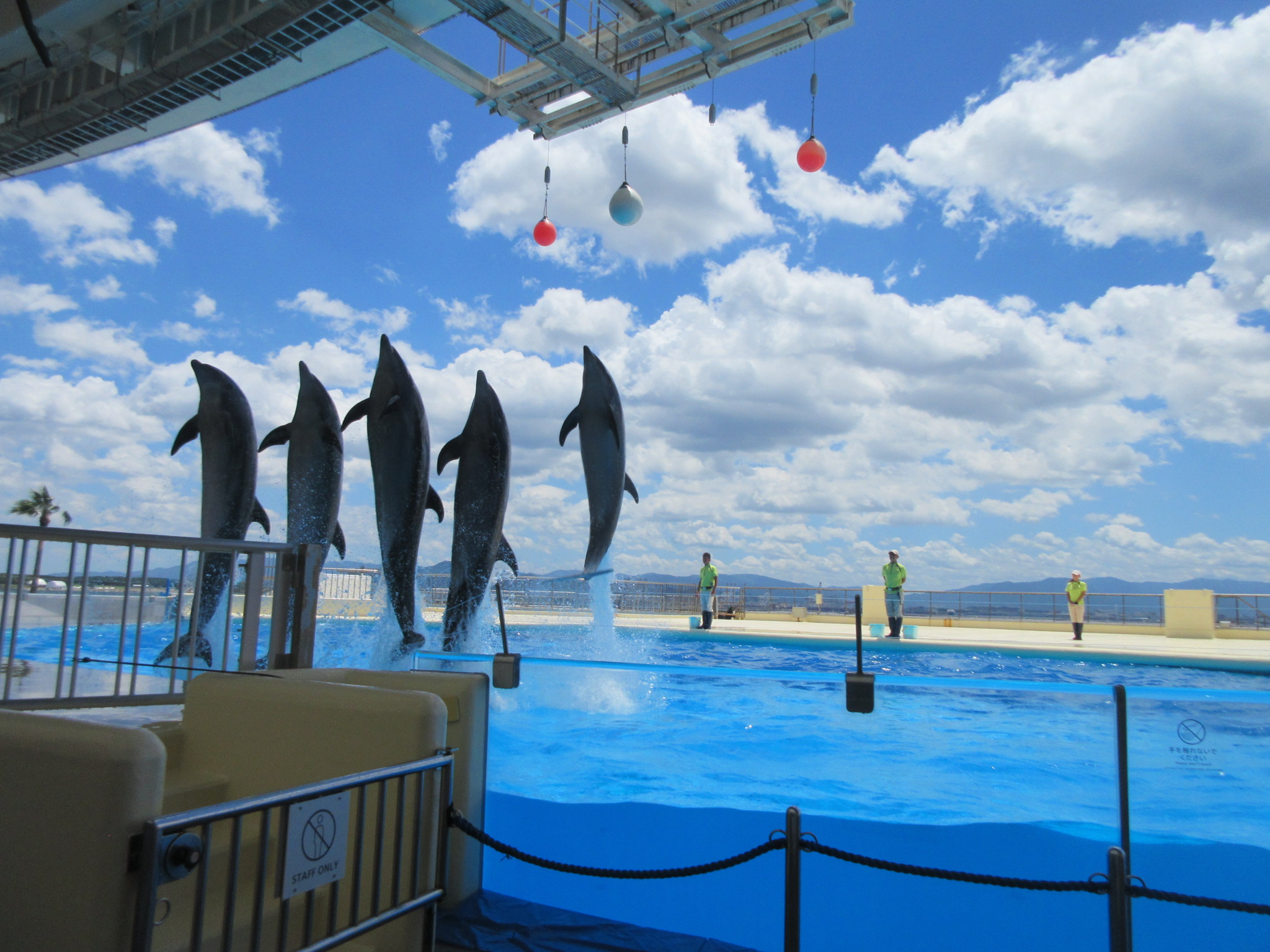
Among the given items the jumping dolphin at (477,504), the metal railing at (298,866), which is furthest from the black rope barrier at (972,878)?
the jumping dolphin at (477,504)

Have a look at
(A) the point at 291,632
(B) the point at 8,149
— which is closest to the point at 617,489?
(A) the point at 291,632

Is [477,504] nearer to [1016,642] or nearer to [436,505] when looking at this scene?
[436,505]

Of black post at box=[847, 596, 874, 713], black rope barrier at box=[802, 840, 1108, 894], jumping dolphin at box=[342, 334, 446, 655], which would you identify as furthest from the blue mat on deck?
jumping dolphin at box=[342, 334, 446, 655]

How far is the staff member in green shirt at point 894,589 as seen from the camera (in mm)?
14641

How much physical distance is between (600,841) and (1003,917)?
179 centimetres

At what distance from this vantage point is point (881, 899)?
3412mm

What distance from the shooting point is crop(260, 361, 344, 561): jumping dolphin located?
798 cm

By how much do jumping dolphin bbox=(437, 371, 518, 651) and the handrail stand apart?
2.87m

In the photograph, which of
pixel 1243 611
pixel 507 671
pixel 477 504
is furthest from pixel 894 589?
pixel 507 671

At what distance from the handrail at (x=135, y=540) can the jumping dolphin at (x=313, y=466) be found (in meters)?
3.27

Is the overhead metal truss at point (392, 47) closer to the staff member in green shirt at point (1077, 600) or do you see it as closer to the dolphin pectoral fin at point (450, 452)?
the dolphin pectoral fin at point (450, 452)

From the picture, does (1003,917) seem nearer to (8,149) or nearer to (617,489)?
(617,489)

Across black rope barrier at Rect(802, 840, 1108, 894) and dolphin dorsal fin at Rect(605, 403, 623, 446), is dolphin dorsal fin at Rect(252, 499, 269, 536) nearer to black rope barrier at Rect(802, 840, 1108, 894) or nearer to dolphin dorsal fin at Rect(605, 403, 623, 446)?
dolphin dorsal fin at Rect(605, 403, 623, 446)

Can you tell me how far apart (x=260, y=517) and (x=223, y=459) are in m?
0.87
